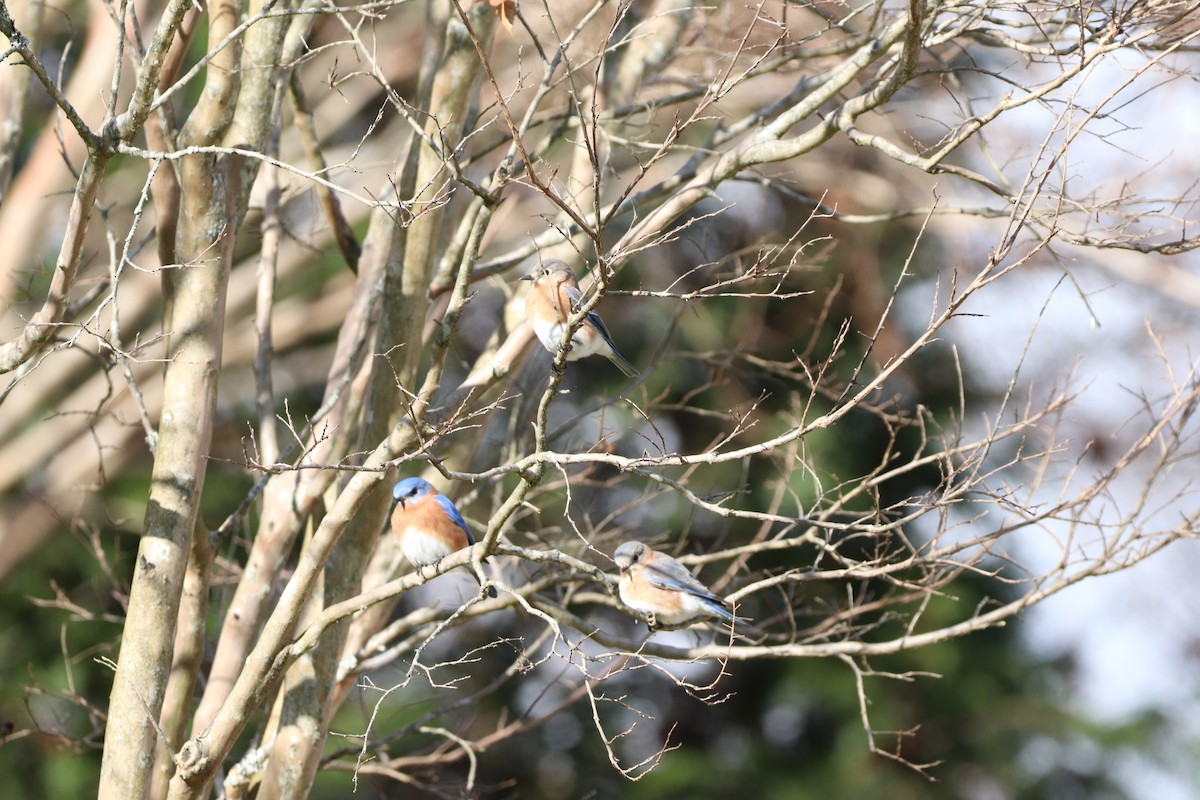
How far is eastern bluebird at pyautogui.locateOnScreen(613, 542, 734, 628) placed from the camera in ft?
14.7

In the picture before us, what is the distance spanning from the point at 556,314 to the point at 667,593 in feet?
3.82

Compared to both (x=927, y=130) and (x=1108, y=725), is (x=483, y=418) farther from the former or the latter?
(x=1108, y=725)

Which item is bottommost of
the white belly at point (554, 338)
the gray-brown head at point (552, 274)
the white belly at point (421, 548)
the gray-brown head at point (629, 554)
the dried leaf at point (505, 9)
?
Result: the gray-brown head at point (629, 554)

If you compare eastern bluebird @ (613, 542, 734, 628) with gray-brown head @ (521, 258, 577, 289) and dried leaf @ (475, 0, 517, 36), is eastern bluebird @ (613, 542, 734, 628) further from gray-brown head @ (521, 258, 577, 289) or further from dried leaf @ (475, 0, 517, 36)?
dried leaf @ (475, 0, 517, 36)

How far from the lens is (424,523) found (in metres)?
4.95

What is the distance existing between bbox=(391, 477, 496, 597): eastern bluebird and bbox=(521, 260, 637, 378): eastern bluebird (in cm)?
85

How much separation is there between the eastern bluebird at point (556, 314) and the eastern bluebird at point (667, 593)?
82 cm

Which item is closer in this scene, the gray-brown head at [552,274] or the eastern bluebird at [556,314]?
the eastern bluebird at [556,314]

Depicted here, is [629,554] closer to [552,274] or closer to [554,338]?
[554,338]

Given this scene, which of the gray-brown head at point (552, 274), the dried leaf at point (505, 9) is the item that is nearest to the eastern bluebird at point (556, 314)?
the gray-brown head at point (552, 274)

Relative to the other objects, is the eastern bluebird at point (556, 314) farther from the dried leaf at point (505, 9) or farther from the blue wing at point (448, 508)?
the dried leaf at point (505, 9)

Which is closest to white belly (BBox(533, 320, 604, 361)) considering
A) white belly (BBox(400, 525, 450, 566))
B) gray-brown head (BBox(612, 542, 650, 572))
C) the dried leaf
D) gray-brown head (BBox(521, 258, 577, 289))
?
gray-brown head (BBox(521, 258, 577, 289))

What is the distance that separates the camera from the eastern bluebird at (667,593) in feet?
14.7

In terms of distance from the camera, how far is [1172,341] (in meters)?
8.23
